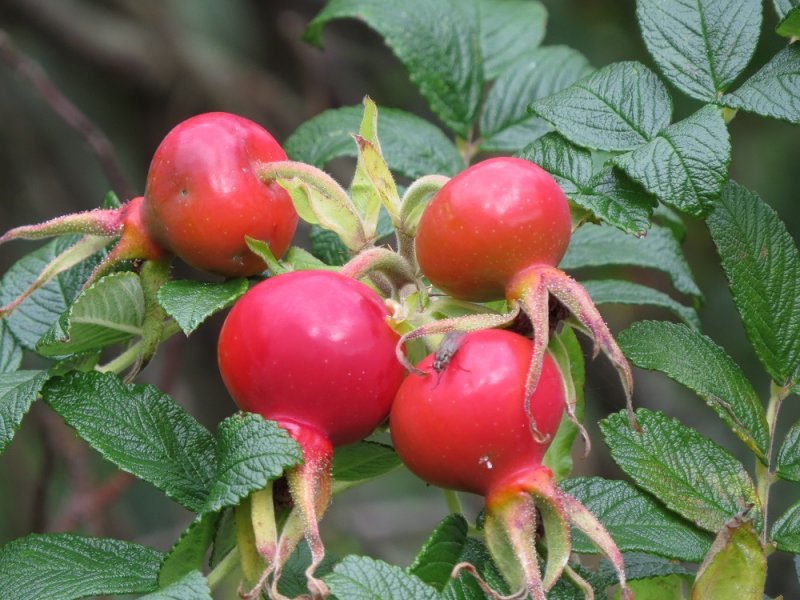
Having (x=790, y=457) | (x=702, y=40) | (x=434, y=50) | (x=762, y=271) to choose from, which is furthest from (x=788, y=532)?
(x=434, y=50)

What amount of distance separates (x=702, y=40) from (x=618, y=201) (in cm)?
28

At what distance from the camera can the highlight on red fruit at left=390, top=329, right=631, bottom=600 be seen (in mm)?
1068

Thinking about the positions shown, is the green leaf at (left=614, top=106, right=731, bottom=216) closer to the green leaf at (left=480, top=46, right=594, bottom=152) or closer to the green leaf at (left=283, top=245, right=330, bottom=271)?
the green leaf at (left=283, top=245, right=330, bottom=271)

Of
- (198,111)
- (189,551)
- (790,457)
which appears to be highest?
(790,457)

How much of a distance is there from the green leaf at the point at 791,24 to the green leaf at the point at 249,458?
823 millimetres

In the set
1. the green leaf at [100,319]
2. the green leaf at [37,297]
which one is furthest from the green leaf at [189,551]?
the green leaf at [37,297]

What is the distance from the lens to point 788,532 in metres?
1.29

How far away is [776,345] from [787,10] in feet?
1.45

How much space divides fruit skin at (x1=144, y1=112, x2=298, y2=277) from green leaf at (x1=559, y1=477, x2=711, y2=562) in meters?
0.47

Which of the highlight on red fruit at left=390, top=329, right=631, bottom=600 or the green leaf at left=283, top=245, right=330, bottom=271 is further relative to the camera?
the green leaf at left=283, top=245, right=330, bottom=271

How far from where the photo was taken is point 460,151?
6.19 feet

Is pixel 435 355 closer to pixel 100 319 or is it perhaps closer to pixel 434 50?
pixel 100 319

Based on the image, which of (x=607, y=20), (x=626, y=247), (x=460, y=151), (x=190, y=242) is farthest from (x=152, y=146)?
(x=190, y=242)

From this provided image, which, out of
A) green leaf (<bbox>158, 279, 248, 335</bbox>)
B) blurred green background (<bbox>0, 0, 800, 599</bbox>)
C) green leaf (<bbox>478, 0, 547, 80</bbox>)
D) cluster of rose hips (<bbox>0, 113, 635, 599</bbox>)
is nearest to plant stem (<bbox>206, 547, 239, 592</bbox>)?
cluster of rose hips (<bbox>0, 113, 635, 599</bbox>)
